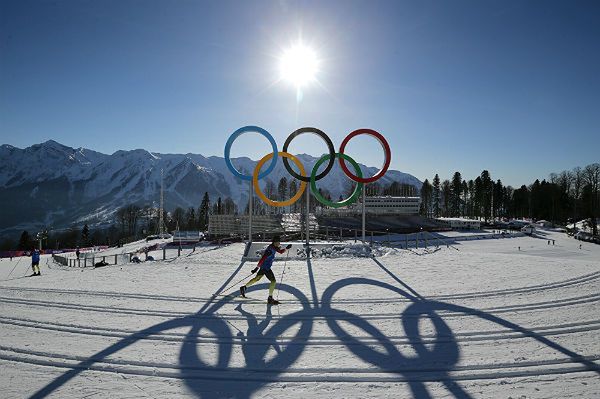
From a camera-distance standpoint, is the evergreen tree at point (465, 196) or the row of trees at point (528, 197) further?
the evergreen tree at point (465, 196)

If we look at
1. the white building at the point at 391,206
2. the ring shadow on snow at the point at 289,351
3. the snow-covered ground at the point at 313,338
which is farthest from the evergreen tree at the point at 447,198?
the ring shadow on snow at the point at 289,351

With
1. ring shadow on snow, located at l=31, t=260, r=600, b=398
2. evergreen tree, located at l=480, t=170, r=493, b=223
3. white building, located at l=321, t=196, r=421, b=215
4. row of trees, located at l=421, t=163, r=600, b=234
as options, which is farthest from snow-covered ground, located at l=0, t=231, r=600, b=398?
evergreen tree, located at l=480, t=170, r=493, b=223

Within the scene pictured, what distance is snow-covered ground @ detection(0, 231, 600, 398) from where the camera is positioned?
15.0ft

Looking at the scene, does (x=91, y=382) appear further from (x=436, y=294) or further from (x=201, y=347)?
(x=436, y=294)

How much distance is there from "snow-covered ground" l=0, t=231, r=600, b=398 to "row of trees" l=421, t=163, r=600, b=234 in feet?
220

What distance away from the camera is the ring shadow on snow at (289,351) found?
4672 mm

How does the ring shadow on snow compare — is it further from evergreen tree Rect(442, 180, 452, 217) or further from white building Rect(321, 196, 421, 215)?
evergreen tree Rect(442, 180, 452, 217)

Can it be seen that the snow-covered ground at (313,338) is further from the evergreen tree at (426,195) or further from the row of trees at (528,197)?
the evergreen tree at (426,195)

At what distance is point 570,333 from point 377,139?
13.6 metres

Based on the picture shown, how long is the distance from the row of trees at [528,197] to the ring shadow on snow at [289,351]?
69718 millimetres

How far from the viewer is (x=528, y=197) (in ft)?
285

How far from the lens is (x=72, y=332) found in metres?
6.71

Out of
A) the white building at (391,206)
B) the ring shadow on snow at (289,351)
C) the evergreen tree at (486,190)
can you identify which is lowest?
the ring shadow on snow at (289,351)

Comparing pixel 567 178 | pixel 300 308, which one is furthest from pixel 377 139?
pixel 567 178
